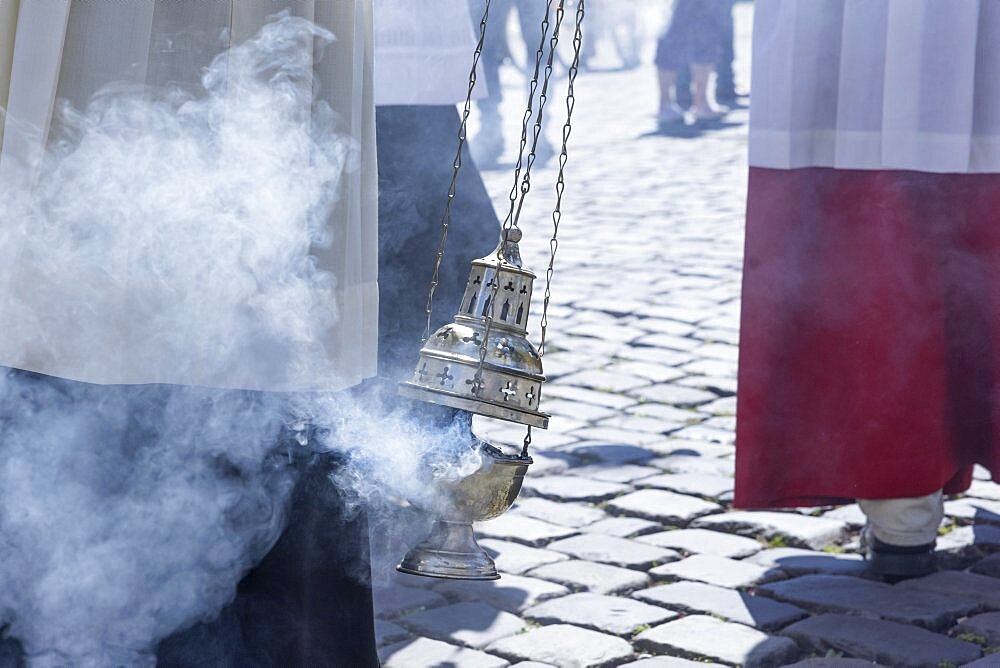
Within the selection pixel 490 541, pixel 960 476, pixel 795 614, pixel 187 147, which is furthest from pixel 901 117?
pixel 187 147

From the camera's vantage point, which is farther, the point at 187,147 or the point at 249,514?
the point at 249,514

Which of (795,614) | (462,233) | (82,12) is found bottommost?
(795,614)

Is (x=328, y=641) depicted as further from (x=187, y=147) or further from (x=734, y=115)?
(x=734, y=115)

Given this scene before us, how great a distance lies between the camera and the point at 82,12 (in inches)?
85.8

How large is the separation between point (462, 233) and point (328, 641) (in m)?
1.58

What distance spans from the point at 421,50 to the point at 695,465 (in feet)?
5.36

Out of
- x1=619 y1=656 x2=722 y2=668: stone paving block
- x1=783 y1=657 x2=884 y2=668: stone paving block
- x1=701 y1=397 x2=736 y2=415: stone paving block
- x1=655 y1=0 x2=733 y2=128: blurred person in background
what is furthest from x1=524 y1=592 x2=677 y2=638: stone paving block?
x1=655 y1=0 x2=733 y2=128: blurred person in background

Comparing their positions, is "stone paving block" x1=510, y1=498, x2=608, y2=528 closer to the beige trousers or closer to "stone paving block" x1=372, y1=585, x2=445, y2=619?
"stone paving block" x1=372, y1=585, x2=445, y2=619

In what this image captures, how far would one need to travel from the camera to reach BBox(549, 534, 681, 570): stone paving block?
3.59 meters

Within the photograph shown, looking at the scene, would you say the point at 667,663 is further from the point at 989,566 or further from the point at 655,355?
the point at 655,355

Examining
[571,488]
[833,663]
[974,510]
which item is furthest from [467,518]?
[974,510]

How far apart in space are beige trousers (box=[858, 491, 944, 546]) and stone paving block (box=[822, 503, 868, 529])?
36 cm

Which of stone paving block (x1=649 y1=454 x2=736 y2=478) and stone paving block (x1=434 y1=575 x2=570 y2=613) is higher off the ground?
stone paving block (x1=649 y1=454 x2=736 y2=478)

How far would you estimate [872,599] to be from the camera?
10.9 ft
